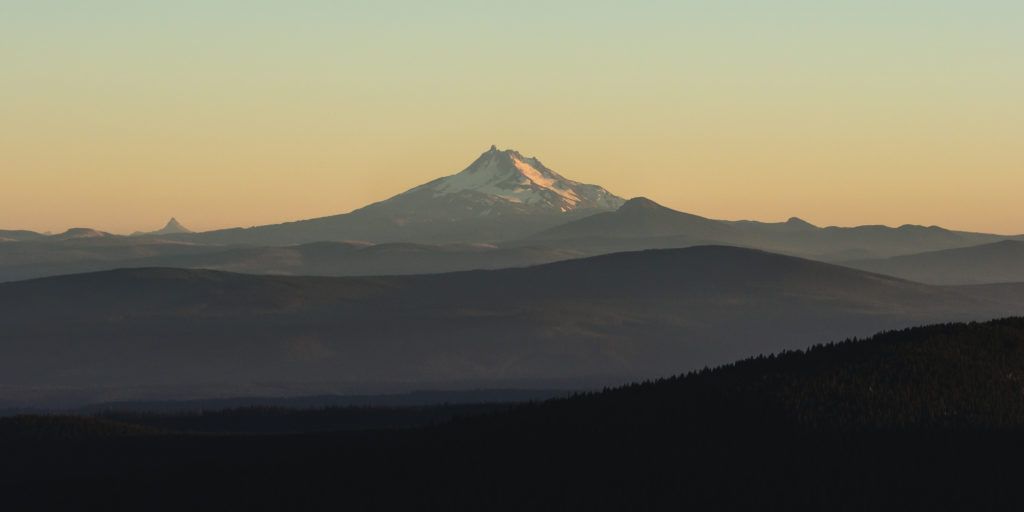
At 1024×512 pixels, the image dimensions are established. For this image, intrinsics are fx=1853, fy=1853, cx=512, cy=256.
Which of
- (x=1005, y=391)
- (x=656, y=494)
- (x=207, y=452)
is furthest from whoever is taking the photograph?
(x=207, y=452)

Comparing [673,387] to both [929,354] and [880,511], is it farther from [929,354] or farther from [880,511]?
[880,511]

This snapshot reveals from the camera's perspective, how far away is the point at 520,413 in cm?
8088

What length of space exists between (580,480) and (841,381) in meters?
14.0

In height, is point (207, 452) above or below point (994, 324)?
below

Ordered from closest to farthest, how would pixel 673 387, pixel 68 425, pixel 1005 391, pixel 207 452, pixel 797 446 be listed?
pixel 797 446 → pixel 1005 391 → pixel 673 387 → pixel 207 452 → pixel 68 425

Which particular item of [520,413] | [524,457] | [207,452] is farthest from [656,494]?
[207,452]

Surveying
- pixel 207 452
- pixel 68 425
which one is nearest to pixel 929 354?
pixel 207 452

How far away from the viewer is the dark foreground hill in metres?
61.7

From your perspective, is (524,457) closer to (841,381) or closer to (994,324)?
(841,381)

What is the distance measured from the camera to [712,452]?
67375 mm

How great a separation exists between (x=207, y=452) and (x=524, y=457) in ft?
82.8

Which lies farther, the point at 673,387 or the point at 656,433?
the point at 673,387

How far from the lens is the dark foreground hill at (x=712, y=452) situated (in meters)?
61.7

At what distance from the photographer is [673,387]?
7925 cm
